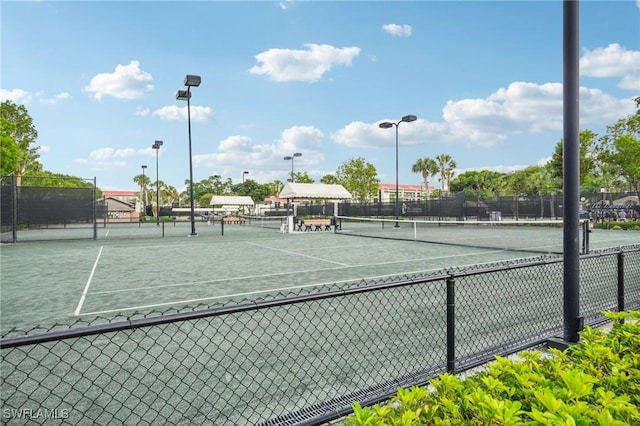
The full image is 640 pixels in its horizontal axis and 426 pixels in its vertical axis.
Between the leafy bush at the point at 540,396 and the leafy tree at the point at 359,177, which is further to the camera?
the leafy tree at the point at 359,177

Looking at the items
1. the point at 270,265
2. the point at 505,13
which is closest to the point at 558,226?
the point at 505,13

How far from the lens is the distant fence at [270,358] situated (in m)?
3.18

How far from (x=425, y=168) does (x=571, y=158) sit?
101756 mm

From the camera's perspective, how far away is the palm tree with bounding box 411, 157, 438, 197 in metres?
100

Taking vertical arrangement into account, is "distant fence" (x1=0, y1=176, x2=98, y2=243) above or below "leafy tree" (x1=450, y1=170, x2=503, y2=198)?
below

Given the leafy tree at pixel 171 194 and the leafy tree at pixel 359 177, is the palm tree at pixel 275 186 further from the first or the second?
the leafy tree at pixel 359 177

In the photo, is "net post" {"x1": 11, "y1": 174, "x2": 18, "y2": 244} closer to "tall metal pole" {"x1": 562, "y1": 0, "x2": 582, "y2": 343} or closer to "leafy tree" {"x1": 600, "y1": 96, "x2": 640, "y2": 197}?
"tall metal pole" {"x1": 562, "y1": 0, "x2": 582, "y2": 343}

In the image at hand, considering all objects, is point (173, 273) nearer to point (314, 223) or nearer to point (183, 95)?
point (183, 95)

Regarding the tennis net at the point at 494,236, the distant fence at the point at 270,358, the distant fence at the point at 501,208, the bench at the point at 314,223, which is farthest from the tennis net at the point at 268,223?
the distant fence at the point at 270,358

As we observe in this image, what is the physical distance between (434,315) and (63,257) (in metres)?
14.1

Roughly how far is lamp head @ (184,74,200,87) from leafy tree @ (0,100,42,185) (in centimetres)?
1633

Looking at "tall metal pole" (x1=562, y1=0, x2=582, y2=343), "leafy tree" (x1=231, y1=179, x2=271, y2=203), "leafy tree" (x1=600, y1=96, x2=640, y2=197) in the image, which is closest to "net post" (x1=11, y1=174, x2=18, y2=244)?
"tall metal pole" (x1=562, y1=0, x2=582, y2=343)

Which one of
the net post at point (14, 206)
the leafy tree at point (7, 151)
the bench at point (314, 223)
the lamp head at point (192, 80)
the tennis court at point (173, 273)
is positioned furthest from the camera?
the bench at point (314, 223)

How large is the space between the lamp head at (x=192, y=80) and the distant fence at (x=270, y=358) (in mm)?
20257
